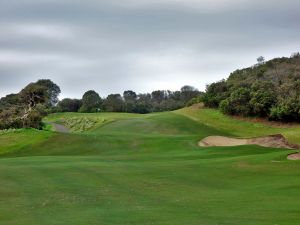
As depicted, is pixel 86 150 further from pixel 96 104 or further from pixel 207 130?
pixel 96 104

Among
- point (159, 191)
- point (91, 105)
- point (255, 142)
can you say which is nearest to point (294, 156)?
point (255, 142)

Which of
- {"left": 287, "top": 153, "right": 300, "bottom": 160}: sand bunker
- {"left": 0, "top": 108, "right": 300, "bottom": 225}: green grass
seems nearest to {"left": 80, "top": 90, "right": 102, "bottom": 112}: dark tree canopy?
{"left": 0, "top": 108, "right": 300, "bottom": 225}: green grass

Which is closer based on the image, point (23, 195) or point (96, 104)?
point (23, 195)

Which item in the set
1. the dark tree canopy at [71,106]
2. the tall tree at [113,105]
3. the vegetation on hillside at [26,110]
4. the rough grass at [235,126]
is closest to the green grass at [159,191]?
the rough grass at [235,126]

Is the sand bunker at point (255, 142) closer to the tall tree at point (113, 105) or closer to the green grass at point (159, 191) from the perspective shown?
the green grass at point (159, 191)

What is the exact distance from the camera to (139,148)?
50.4m

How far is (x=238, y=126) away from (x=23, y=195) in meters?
59.5

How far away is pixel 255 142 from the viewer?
158 feet

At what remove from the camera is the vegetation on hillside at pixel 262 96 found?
251 feet

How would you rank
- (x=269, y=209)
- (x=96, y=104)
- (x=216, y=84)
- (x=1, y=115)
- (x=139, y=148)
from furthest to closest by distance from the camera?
(x=96, y=104)
(x=216, y=84)
(x=1, y=115)
(x=139, y=148)
(x=269, y=209)

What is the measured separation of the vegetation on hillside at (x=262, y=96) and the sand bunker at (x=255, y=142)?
26.6m

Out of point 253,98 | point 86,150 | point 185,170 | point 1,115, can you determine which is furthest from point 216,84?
point 185,170

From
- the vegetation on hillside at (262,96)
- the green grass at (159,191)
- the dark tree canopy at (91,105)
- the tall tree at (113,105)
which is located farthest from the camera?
the dark tree canopy at (91,105)

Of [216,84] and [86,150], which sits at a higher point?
[216,84]
